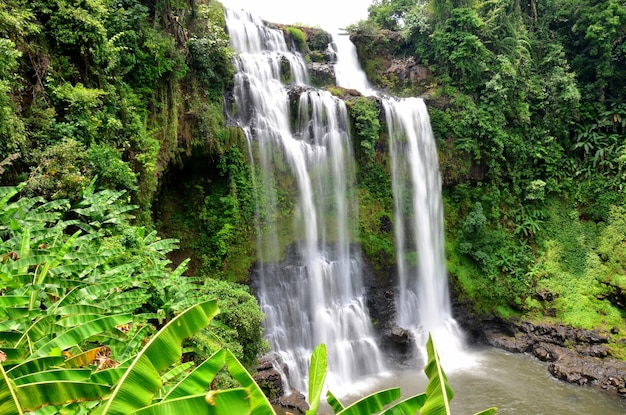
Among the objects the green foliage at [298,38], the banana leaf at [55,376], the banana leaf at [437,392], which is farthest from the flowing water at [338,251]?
the banana leaf at [55,376]

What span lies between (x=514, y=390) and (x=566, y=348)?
3485 millimetres

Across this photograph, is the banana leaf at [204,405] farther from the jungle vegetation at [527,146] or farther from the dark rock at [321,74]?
the dark rock at [321,74]

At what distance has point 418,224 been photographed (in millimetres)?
15156

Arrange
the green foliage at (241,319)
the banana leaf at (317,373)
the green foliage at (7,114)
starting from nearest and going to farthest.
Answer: the banana leaf at (317,373) → the green foliage at (7,114) → the green foliage at (241,319)

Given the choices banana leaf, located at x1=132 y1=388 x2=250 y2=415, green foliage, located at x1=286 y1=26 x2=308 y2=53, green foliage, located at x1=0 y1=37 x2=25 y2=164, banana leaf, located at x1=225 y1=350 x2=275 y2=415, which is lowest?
banana leaf, located at x1=225 y1=350 x2=275 y2=415

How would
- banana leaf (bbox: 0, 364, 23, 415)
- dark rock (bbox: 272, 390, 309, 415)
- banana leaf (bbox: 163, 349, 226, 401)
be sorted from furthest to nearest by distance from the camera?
dark rock (bbox: 272, 390, 309, 415)
banana leaf (bbox: 163, 349, 226, 401)
banana leaf (bbox: 0, 364, 23, 415)

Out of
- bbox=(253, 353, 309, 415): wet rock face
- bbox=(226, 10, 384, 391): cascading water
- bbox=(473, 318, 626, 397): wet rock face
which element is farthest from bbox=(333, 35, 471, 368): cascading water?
bbox=(253, 353, 309, 415): wet rock face

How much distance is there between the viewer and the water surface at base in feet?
32.8

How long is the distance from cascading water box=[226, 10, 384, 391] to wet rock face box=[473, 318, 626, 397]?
5022 mm

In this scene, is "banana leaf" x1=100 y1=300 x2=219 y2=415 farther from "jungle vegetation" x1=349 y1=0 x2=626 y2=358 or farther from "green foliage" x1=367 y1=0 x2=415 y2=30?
"green foliage" x1=367 y1=0 x2=415 y2=30

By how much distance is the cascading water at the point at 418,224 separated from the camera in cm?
1434

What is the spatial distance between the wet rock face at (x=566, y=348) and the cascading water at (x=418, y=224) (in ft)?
5.03

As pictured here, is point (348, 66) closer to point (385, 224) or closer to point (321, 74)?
point (321, 74)

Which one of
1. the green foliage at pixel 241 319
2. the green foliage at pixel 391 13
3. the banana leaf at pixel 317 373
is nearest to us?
the banana leaf at pixel 317 373
